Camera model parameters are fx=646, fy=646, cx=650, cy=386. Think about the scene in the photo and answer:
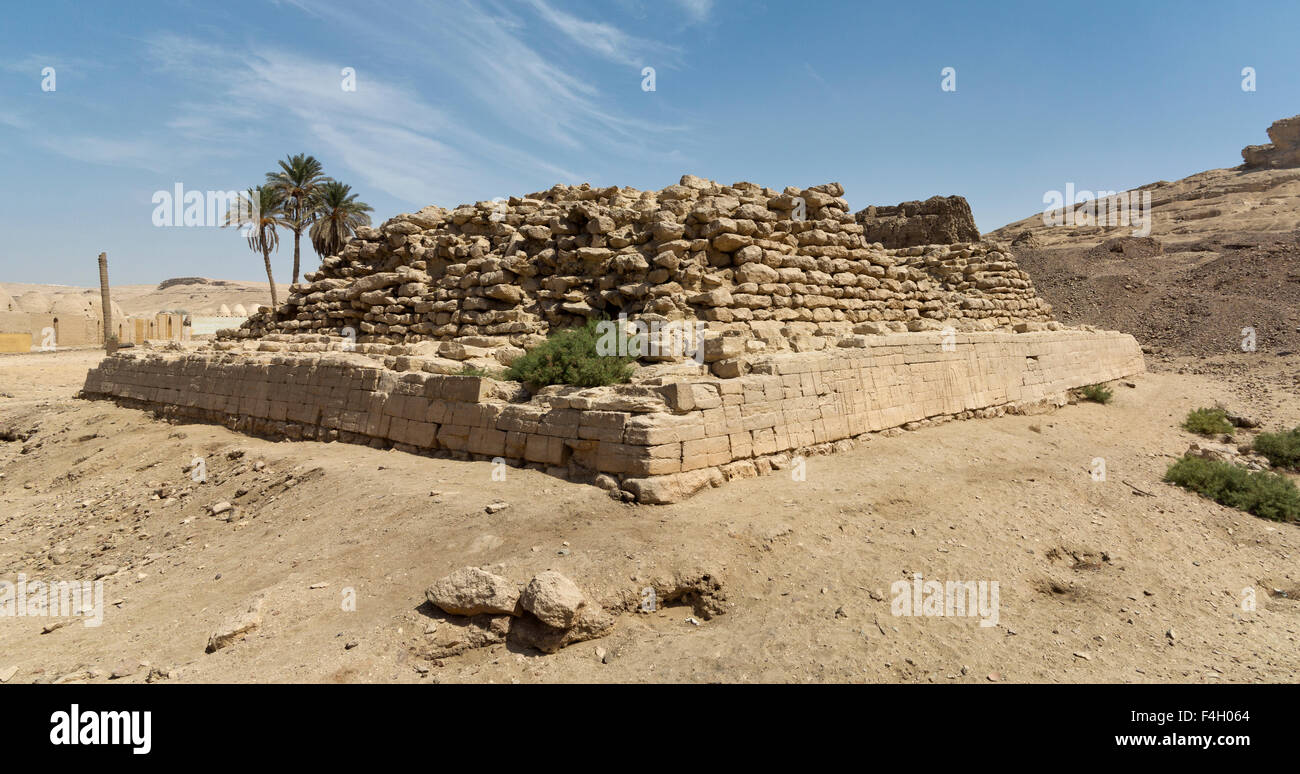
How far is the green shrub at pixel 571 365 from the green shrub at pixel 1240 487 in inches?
307

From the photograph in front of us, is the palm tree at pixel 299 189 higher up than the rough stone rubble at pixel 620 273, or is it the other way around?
the palm tree at pixel 299 189

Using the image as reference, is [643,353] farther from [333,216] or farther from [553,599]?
[333,216]

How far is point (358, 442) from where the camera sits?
9.24 meters

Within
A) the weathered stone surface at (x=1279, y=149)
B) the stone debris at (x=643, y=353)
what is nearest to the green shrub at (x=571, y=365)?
the stone debris at (x=643, y=353)

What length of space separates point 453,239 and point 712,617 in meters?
9.73

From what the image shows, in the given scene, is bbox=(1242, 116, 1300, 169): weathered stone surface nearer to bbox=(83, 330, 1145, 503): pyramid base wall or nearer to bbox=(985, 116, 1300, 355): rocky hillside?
bbox=(985, 116, 1300, 355): rocky hillside

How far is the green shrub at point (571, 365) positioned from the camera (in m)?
7.54

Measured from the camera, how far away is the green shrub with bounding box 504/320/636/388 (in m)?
7.54

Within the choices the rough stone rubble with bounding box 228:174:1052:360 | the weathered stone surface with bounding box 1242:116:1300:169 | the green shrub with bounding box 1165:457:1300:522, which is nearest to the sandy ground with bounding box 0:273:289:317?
the rough stone rubble with bounding box 228:174:1052:360

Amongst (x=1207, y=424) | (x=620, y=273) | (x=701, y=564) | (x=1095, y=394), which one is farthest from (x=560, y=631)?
(x=1095, y=394)

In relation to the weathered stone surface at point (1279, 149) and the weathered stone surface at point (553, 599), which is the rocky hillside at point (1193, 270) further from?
the weathered stone surface at point (553, 599)

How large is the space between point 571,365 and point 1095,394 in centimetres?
1264

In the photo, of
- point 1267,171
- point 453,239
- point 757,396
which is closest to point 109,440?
point 453,239

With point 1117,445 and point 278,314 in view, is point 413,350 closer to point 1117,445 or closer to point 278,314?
point 278,314
